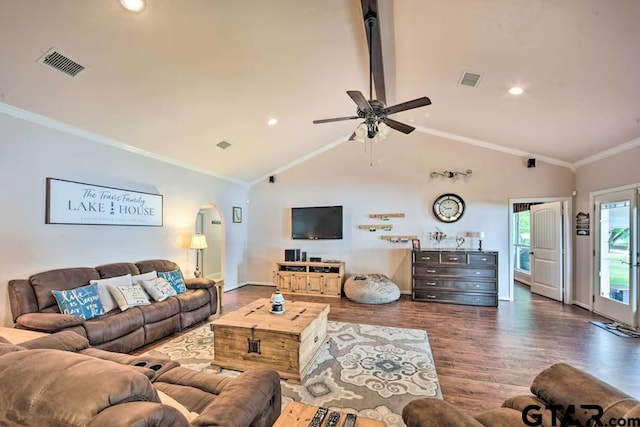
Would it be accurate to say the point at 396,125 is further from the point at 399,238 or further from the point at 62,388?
the point at 399,238

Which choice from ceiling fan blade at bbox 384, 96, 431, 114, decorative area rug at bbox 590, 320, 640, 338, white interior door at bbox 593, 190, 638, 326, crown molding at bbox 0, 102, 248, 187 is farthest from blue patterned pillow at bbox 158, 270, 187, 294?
white interior door at bbox 593, 190, 638, 326

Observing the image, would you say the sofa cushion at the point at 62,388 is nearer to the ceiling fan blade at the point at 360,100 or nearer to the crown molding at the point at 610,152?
the ceiling fan blade at the point at 360,100

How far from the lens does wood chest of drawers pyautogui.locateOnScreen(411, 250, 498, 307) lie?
5.26 m

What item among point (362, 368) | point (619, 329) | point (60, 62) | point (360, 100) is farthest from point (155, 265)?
point (619, 329)

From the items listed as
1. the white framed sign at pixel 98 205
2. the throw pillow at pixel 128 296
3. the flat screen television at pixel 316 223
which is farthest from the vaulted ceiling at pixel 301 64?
the flat screen television at pixel 316 223

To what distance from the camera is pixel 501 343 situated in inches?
140

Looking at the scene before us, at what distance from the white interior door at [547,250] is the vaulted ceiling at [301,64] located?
1.52 metres

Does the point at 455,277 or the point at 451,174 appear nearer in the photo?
the point at 455,277

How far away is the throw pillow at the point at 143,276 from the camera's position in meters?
3.81

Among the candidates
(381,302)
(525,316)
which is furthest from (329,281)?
(525,316)

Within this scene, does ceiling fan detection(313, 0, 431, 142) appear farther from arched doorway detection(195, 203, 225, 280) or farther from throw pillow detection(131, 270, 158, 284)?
arched doorway detection(195, 203, 225, 280)

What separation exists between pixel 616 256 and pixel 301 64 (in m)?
5.36

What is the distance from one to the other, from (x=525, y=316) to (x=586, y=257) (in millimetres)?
1643

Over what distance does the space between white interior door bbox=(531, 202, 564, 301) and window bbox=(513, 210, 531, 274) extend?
31.9 inches
